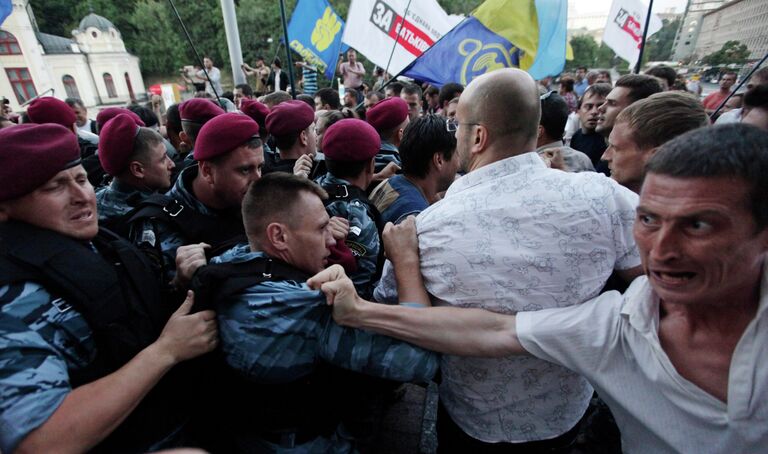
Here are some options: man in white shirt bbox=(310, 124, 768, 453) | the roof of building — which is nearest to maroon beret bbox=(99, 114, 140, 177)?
man in white shirt bbox=(310, 124, 768, 453)

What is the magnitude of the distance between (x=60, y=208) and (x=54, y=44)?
48.0 meters

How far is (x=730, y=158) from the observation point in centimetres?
100

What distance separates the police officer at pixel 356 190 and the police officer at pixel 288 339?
472 mm

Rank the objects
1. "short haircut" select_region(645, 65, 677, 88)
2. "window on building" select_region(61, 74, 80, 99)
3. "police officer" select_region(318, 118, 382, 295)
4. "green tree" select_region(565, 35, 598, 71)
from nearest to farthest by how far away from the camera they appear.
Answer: "police officer" select_region(318, 118, 382, 295) → "short haircut" select_region(645, 65, 677, 88) → "window on building" select_region(61, 74, 80, 99) → "green tree" select_region(565, 35, 598, 71)

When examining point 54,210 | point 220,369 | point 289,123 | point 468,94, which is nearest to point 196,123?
point 289,123

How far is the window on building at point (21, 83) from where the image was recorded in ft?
102

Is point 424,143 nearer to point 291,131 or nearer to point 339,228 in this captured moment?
point 339,228

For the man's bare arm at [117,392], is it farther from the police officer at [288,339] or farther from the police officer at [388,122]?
the police officer at [388,122]

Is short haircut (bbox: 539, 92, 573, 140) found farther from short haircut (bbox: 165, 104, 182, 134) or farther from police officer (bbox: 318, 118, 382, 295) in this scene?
short haircut (bbox: 165, 104, 182, 134)

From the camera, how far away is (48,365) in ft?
3.91

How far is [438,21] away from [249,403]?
621 cm

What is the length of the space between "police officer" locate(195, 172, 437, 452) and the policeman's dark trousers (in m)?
0.50

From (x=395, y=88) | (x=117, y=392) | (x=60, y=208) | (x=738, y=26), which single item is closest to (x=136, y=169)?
(x=60, y=208)

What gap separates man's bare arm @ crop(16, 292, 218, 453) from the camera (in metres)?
1.14
